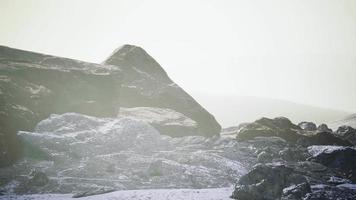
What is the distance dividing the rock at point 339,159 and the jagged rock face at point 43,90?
23408mm

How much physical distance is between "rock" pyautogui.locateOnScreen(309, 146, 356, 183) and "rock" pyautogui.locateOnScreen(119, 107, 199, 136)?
15.2m

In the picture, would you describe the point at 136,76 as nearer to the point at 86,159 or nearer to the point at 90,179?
the point at 86,159

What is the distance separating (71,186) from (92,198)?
324cm

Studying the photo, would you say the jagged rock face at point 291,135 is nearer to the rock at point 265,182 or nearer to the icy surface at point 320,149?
→ the icy surface at point 320,149

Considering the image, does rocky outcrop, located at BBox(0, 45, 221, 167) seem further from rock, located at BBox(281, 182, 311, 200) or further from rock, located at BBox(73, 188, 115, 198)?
rock, located at BBox(281, 182, 311, 200)

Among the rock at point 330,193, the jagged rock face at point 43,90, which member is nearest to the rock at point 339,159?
the rock at point 330,193

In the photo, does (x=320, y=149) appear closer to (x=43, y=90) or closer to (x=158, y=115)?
(x=158, y=115)

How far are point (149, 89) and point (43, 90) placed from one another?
51.7 feet

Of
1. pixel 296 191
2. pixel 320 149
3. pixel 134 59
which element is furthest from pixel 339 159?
pixel 134 59

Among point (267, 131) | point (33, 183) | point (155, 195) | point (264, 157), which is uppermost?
point (267, 131)

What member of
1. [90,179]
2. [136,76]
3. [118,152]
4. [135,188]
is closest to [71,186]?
[90,179]

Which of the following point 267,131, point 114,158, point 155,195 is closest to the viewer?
point 155,195

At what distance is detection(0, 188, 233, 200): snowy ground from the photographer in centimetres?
2034

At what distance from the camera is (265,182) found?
73.9 ft
